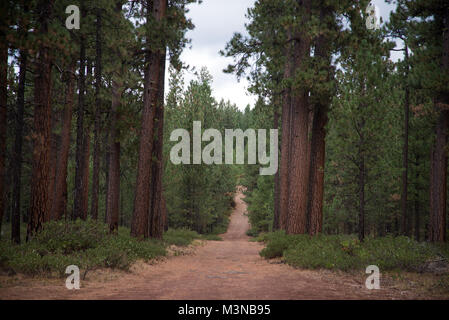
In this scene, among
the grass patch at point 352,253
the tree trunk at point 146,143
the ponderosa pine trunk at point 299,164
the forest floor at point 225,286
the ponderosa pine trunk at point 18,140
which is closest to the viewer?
the forest floor at point 225,286

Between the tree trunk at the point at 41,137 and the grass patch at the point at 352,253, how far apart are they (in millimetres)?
8132

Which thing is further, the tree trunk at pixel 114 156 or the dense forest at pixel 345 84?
the tree trunk at pixel 114 156

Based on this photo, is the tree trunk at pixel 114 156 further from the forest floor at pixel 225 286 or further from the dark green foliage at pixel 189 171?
the dark green foliage at pixel 189 171

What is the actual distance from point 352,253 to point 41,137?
10.4 m

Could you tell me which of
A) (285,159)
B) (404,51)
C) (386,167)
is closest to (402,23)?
(404,51)

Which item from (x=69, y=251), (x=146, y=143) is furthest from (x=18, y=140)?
(x=146, y=143)

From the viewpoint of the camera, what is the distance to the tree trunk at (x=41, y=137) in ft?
34.2

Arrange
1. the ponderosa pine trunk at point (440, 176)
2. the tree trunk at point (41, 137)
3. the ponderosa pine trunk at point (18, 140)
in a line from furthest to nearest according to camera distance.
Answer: the ponderosa pine trunk at point (440, 176) < the ponderosa pine trunk at point (18, 140) < the tree trunk at point (41, 137)

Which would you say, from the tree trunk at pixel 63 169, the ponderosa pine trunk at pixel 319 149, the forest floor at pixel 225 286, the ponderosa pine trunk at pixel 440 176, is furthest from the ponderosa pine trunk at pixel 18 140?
the ponderosa pine trunk at pixel 440 176

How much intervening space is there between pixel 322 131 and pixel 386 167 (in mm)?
10090

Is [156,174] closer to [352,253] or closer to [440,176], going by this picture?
[352,253]

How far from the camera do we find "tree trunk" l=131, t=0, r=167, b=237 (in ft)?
46.3

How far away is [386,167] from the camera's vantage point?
21.6m
